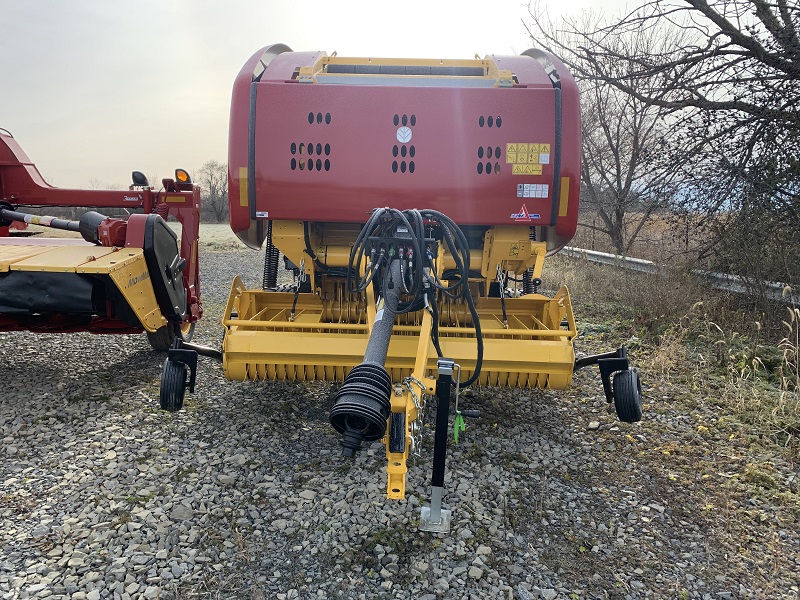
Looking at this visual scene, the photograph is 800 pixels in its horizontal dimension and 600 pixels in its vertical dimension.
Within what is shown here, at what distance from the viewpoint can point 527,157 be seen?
13.4ft

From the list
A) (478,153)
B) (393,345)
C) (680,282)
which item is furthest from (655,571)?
(680,282)

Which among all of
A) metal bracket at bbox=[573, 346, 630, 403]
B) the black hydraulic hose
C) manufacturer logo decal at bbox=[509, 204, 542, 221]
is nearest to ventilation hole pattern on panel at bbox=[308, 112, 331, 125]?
manufacturer logo decal at bbox=[509, 204, 542, 221]

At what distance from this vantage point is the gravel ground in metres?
2.56

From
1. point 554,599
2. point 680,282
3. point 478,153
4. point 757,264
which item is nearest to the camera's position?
point 554,599

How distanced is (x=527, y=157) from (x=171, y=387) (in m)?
2.88

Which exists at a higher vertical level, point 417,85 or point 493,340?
point 417,85

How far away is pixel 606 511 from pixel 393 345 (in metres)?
1.58

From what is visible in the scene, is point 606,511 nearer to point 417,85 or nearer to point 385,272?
point 385,272

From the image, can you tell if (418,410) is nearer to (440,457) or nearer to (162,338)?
(440,457)

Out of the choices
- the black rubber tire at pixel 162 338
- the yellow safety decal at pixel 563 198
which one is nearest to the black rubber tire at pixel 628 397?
the yellow safety decal at pixel 563 198

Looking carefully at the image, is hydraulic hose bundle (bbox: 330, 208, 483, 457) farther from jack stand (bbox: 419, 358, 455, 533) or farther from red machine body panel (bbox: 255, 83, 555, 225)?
red machine body panel (bbox: 255, 83, 555, 225)

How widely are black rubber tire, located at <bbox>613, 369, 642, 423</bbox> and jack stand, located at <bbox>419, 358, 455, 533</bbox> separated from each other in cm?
123

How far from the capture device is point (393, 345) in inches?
146

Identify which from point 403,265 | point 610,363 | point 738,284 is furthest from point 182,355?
point 738,284
